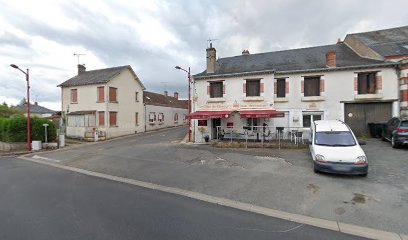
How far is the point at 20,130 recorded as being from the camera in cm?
1561

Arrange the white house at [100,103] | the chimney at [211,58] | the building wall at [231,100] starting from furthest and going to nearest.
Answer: the white house at [100,103]
the chimney at [211,58]
the building wall at [231,100]

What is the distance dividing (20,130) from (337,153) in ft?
66.0

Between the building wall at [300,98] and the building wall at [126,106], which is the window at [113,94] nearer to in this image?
the building wall at [126,106]

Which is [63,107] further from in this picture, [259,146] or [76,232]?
[76,232]

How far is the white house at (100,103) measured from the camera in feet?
67.2

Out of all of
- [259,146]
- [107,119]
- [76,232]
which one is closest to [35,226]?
[76,232]

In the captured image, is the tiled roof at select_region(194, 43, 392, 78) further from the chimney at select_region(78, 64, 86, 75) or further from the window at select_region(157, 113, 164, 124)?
the chimney at select_region(78, 64, 86, 75)

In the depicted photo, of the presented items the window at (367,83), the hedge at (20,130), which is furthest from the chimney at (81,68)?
the window at (367,83)

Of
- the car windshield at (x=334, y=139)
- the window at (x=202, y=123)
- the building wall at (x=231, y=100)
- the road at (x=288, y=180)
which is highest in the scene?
the building wall at (x=231, y=100)

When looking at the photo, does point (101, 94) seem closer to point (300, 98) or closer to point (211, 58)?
point (211, 58)

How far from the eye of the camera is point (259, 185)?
20.2 ft

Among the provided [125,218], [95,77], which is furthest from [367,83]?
[95,77]

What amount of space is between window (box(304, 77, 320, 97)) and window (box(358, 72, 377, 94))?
2582mm

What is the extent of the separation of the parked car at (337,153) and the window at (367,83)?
8.18 meters
